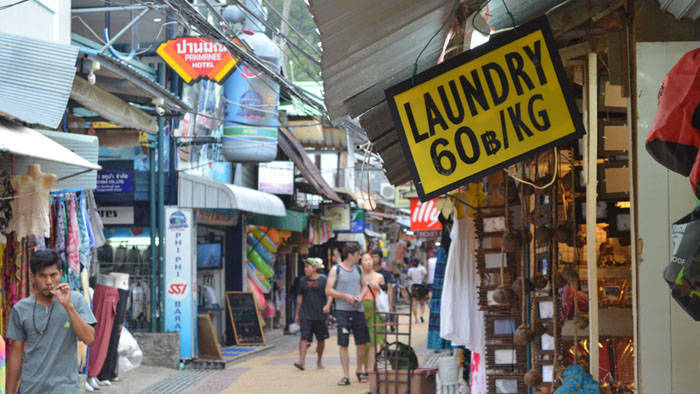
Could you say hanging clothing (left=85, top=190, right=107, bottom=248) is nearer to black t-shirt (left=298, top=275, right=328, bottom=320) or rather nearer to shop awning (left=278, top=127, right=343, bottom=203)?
black t-shirt (left=298, top=275, right=328, bottom=320)

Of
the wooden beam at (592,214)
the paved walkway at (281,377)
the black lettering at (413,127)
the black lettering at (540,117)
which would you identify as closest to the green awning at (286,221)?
the paved walkway at (281,377)

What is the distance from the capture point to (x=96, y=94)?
38.4ft

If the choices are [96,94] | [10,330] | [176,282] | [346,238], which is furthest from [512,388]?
[346,238]

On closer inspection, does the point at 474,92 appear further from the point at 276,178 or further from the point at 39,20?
the point at 276,178

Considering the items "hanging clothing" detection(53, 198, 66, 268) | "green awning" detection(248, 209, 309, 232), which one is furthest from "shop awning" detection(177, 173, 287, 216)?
"hanging clothing" detection(53, 198, 66, 268)

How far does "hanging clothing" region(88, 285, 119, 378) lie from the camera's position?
43.1 feet

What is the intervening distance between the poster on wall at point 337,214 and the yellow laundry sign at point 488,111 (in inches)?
1022

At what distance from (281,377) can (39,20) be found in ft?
22.7

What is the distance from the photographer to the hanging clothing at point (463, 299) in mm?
9430

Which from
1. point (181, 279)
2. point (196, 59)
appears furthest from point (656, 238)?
point (181, 279)

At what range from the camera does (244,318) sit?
2075cm

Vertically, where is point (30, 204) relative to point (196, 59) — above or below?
below

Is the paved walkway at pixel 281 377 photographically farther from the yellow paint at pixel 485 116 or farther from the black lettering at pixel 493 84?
the black lettering at pixel 493 84

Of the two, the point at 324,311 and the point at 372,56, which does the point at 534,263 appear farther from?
the point at 324,311
